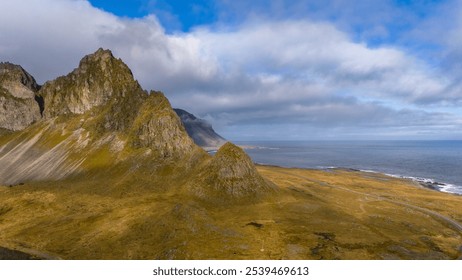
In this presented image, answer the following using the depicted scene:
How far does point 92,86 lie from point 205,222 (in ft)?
427

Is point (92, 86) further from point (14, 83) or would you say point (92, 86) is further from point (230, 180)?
point (230, 180)

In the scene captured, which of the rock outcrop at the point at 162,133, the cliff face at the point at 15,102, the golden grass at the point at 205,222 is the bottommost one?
the golden grass at the point at 205,222

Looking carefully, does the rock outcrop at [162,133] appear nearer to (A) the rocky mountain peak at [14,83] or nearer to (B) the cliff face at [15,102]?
(B) the cliff face at [15,102]

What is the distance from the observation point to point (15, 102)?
190 metres

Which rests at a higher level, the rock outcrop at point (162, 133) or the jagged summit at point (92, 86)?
the jagged summit at point (92, 86)

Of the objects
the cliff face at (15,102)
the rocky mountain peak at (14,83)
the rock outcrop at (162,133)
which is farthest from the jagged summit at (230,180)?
the rocky mountain peak at (14,83)

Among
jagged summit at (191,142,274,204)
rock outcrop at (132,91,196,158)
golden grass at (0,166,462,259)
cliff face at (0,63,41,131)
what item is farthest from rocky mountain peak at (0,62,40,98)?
jagged summit at (191,142,274,204)

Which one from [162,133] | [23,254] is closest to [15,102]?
[162,133]

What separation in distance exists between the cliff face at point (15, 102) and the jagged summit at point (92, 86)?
10377 mm

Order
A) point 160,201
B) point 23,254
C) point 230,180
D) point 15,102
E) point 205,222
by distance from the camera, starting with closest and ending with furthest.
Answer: point 23,254 < point 205,222 < point 160,201 < point 230,180 < point 15,102

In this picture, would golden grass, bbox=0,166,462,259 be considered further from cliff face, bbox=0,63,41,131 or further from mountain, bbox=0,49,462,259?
cliff face, bbox=0,63,41,131

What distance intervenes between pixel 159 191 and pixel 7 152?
Result: 106 meters

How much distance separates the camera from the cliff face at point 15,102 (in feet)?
600
